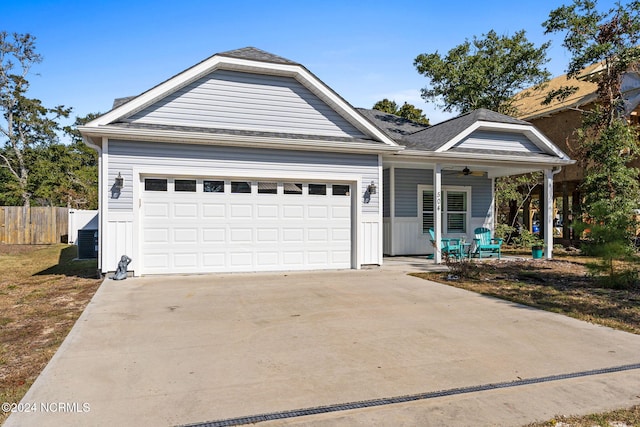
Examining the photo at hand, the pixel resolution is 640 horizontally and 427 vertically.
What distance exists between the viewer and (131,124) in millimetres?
9453

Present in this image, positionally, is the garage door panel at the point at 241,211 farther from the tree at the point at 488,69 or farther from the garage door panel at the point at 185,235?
the tree at the point at 488,69

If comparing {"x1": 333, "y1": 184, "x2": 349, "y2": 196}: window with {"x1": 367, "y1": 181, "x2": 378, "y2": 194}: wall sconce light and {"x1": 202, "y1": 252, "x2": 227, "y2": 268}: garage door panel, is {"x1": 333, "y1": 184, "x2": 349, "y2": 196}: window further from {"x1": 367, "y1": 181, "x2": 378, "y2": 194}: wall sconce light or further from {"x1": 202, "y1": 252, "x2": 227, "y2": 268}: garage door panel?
{"x1": 202, "y1": 252, "x2": 227, "y2": 268}: garage door panel

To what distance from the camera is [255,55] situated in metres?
10.6

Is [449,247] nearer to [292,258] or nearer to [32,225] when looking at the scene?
[292,258]

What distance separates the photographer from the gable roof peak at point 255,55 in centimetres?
1013

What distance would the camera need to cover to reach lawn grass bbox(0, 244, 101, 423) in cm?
415

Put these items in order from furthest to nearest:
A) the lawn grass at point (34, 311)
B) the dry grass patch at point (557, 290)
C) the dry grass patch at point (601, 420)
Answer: the dry grass patch at point (557, 290)
the lawn grass at point (34, 311)
the dry grass patch at point (601, 420)

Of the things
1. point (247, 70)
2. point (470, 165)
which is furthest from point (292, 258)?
point (470, 165)

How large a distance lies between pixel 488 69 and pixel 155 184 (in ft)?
57.5

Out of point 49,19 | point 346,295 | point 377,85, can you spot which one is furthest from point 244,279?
point 377,85

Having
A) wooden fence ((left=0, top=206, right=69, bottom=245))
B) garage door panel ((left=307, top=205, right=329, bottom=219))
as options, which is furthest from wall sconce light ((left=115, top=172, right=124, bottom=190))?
wooden fence ((left=0, top=206, right=69, bottom=245))

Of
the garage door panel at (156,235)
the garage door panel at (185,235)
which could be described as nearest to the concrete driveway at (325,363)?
the garage door panel at (156,235)

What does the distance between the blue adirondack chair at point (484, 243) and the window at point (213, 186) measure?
26.0 feet

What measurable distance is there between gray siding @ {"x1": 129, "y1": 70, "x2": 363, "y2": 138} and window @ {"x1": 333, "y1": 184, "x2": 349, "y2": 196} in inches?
50.8
